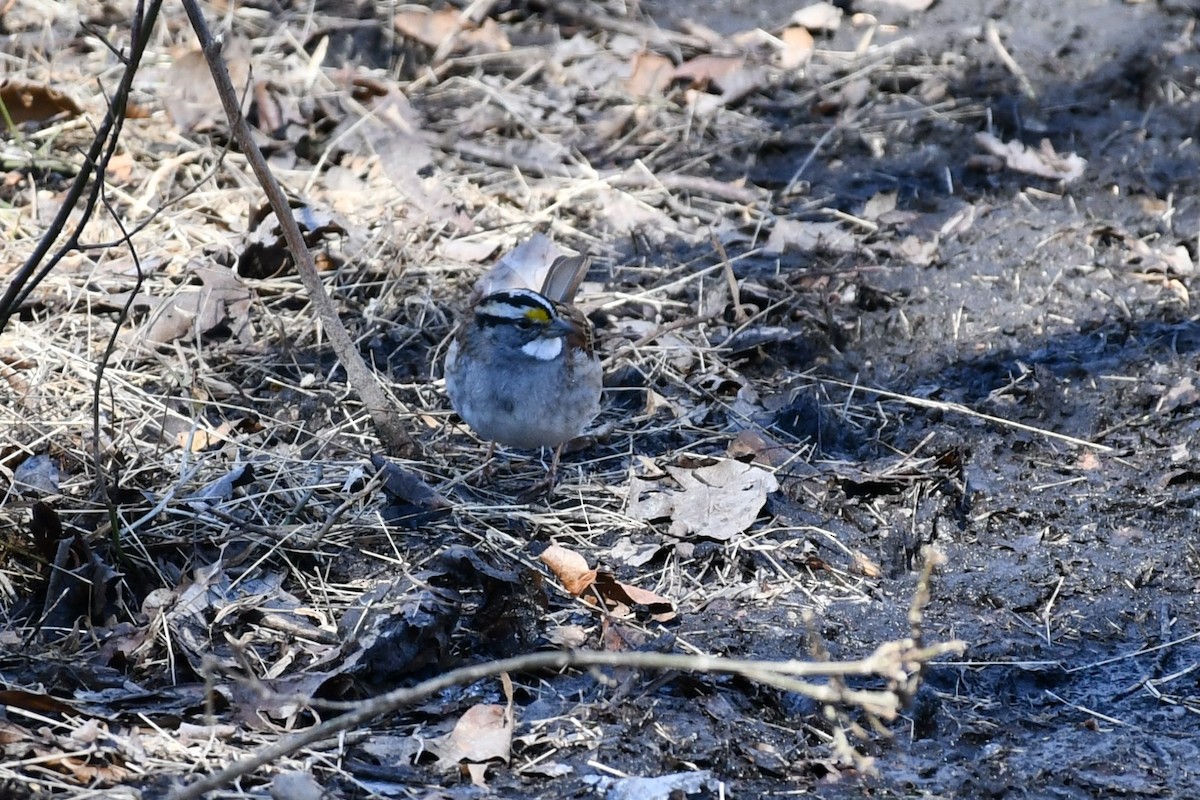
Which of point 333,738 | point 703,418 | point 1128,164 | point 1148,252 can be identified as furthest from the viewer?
point 1128,164

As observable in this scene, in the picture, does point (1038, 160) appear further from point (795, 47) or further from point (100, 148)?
point (100, 148)

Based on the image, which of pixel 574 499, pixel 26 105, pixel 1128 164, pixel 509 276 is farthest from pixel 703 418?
pixel 26 105

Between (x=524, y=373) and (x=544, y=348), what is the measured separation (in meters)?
0.14

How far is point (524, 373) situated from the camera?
17.3 feet

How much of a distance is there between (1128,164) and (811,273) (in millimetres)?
2312

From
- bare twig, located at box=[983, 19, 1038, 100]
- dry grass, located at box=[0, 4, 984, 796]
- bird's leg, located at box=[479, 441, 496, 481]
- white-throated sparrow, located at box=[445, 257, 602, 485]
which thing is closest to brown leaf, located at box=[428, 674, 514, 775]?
dry grass, located at box=[0, 4, 984, 796]

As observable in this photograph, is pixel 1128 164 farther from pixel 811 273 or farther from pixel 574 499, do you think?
pixel 574 499

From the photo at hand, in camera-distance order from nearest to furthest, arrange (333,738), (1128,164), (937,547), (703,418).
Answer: (333,738)
(937,547)
(703,418)
(1128,164)

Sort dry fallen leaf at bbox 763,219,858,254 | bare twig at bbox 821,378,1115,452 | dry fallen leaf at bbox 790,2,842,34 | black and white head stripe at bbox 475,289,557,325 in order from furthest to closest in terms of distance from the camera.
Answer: dry fallen leaf at bbox 790,2,842,34, dry fallen leaf at bbox 763,219,858,254, bare twig at bbox 821,378,1115,452, black and white head stripe at bbox 475,289,557,325

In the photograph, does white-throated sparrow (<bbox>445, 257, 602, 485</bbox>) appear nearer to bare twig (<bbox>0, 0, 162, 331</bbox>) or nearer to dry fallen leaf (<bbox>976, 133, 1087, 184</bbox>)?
bare twig (<bbox>0, 0, 162, 331</bbox>)

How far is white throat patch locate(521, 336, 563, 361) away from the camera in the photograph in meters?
5.32

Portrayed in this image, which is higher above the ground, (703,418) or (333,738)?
(333,738)

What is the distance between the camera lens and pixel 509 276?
251 inches

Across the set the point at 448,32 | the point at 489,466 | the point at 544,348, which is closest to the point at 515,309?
the point at 544,348
